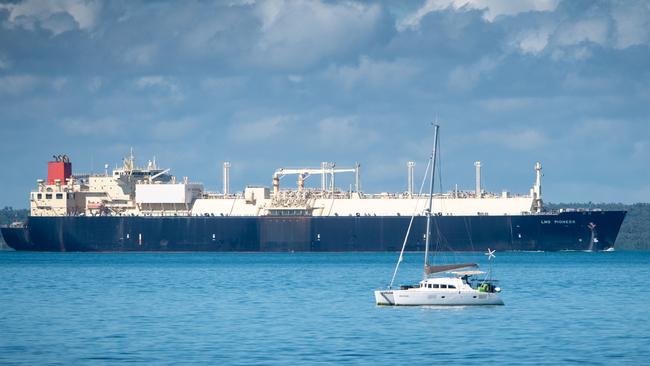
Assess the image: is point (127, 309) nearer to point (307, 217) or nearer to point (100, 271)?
point (100, 271)

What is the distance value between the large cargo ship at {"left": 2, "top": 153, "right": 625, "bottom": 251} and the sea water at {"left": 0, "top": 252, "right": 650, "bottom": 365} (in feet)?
107

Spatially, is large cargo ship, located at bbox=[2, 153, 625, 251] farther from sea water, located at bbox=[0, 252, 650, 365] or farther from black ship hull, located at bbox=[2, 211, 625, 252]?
sea water, located at bbox=[0, 252, 650, 365]

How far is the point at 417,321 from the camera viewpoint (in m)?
40.4

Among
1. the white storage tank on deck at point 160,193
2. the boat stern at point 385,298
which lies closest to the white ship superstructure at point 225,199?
the white storage tank on deck at point 160,193

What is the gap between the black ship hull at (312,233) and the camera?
329 feet

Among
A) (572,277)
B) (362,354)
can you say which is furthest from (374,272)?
(362,354)

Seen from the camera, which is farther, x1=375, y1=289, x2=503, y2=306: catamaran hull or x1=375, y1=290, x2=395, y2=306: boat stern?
x1=375, y1=290, x2=395, y2=306: boat stern

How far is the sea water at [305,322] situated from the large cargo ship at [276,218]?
1284 inches

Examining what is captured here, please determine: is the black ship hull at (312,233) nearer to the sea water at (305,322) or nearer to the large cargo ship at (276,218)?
the large cargo ship at (276,218)

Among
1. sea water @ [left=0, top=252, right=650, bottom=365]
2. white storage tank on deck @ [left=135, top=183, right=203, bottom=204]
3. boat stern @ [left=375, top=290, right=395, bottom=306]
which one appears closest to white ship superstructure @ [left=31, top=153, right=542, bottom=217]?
white storage tank on deck @ [left=135, top=183, right=203, bottom=204]

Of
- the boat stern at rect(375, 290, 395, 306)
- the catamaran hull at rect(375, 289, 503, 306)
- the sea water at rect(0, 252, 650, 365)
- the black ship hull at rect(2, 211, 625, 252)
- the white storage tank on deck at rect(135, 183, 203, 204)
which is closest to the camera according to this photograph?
the sea water at rect(0, 252, 650, 365)

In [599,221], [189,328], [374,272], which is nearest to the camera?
[189,328]

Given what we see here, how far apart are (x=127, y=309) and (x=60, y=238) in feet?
213

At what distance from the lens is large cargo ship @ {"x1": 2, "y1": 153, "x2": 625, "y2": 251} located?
100562 millimetres
